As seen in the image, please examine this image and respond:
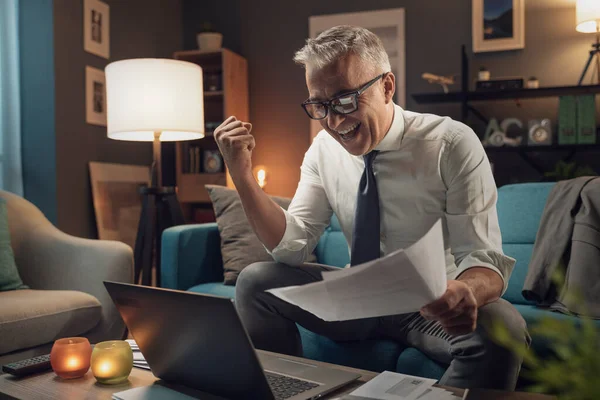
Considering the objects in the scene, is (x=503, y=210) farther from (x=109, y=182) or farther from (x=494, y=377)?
(x=109, y=182)

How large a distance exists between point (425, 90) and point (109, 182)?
2190 mm

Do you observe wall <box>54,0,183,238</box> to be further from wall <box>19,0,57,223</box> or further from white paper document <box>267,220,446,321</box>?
white paper document <box>267,220,446,321</box>

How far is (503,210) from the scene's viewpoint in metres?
2.26

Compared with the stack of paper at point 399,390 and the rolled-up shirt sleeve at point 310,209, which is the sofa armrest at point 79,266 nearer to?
the rolled-up shirt sleeve at point 310,209

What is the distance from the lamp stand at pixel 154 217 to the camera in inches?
104

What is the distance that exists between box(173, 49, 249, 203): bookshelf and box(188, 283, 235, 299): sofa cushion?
183 cm

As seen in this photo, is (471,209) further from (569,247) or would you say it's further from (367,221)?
(569,247)

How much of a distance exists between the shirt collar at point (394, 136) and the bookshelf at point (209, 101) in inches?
104

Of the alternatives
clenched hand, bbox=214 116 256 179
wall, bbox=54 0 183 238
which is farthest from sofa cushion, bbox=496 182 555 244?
wall, bbox=54 0 183 238

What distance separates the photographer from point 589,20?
3.29 meters

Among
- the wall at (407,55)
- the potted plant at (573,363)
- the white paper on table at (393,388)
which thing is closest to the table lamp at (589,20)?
the wall at (407,55)

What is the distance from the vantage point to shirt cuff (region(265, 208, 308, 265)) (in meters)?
1.43

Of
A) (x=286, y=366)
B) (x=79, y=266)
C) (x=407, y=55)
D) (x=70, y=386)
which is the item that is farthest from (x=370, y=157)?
(x=407, y=55)

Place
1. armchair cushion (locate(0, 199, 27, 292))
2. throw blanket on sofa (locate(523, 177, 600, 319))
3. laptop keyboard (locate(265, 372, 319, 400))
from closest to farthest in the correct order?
laptop keyboard (locate(265, 372, 319, 400)), throw blanket on sofa (locate(523, 177, 600, 319)), armchair cushion (locate(0, 199, 27, 292))
